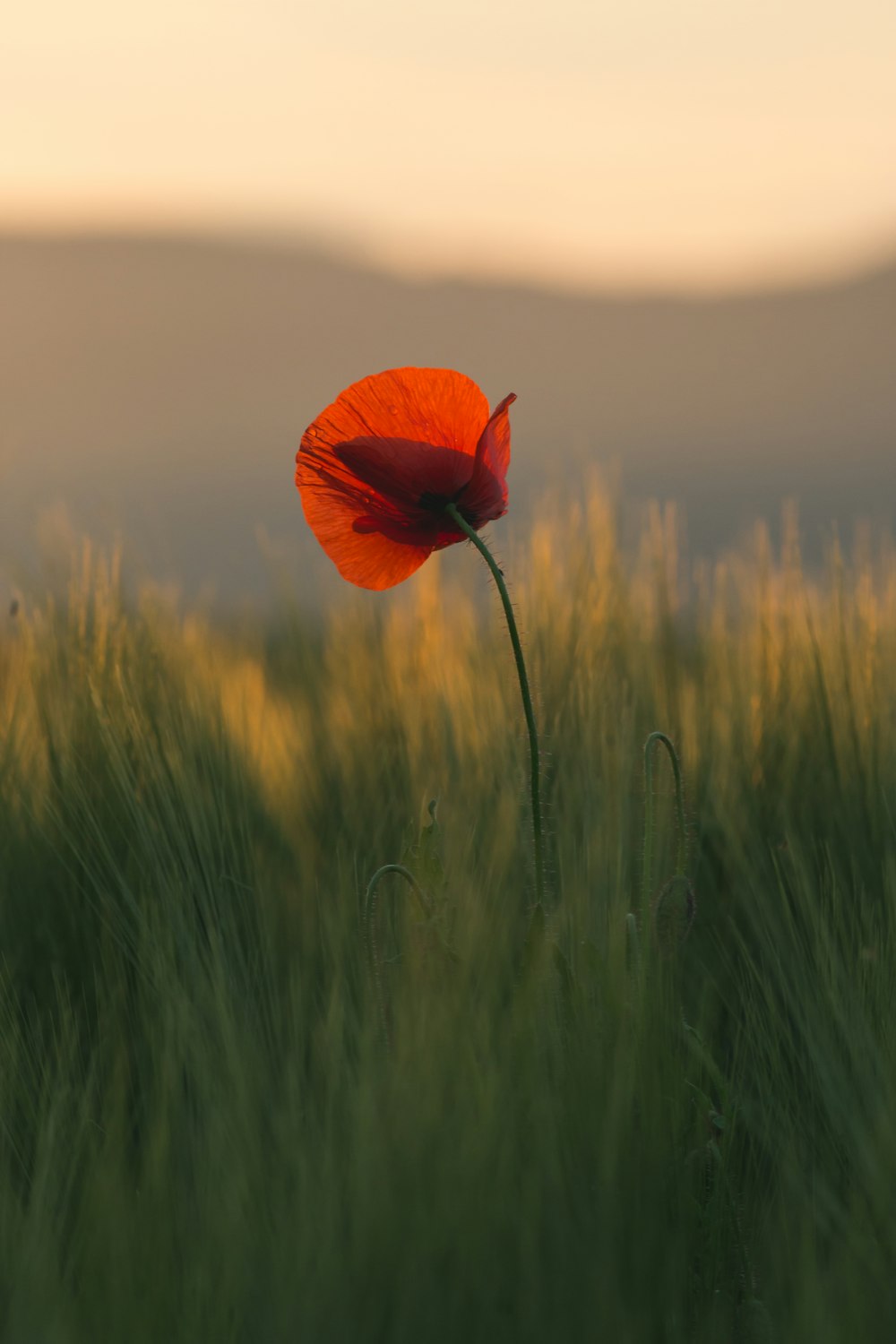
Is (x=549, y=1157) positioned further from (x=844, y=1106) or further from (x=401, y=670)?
(x=401, y=670)

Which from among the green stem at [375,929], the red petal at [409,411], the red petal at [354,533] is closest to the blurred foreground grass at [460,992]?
the green stem at [375,929]

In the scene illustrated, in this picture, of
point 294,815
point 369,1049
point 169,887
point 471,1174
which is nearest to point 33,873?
point 169,887

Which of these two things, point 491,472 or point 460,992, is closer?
point 460,992

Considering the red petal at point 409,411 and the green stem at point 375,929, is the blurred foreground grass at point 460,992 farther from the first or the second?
the red petal at point 409,411

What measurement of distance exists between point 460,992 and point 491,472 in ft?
1.25

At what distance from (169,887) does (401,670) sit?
766 mm

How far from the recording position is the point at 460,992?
2.80ft

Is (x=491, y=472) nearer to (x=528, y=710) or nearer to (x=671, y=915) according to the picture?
(x=528, y=710)

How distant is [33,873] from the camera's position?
1357 mm

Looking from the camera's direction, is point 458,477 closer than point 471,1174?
No

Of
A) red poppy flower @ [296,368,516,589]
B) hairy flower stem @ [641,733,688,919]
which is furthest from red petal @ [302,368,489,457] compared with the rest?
hairy flower stem @ [641,733,688,919]

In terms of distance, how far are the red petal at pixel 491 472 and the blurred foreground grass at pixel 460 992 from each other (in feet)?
0.93

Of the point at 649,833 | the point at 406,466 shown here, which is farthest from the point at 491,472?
the point at 649,833

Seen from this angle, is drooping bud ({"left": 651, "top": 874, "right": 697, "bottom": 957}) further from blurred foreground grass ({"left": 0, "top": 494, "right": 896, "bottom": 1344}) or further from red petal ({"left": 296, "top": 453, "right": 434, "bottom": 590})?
red petal ({"left": 296, "top": 453, "right": 434, "bottom": 590})
